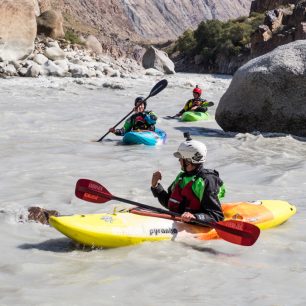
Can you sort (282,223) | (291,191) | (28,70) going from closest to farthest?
(282,223) < (291,191) < (28,70)

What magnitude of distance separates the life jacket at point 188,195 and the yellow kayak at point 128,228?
0.46 ft

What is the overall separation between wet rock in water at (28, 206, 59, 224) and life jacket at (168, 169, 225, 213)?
0.94 meters

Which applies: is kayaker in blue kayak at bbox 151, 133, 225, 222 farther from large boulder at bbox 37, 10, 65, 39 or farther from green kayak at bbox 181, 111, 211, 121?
large boulder at bbox 37, 10, 65, 39

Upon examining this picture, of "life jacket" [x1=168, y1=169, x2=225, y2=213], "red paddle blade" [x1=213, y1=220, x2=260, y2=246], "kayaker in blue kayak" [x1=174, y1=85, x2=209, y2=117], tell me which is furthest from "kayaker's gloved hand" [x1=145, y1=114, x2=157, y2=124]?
"red paddle blade" [x1=213, y1=220, x2=260, y2=246]

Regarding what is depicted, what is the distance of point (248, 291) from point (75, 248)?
127cm

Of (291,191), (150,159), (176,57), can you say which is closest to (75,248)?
(291,191)

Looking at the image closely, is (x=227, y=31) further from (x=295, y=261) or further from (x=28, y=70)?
(x=295, y=261)

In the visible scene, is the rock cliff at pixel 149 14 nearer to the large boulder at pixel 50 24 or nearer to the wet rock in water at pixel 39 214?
the large boulder at pixel 50 24

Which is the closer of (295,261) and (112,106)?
(295,261)

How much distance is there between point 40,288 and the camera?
10.8 ft

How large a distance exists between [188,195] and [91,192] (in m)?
0.72

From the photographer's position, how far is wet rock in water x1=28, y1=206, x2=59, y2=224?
15.1ft

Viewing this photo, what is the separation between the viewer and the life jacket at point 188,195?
438cm

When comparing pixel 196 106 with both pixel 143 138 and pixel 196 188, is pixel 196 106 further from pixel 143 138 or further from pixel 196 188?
pixel 196 188
